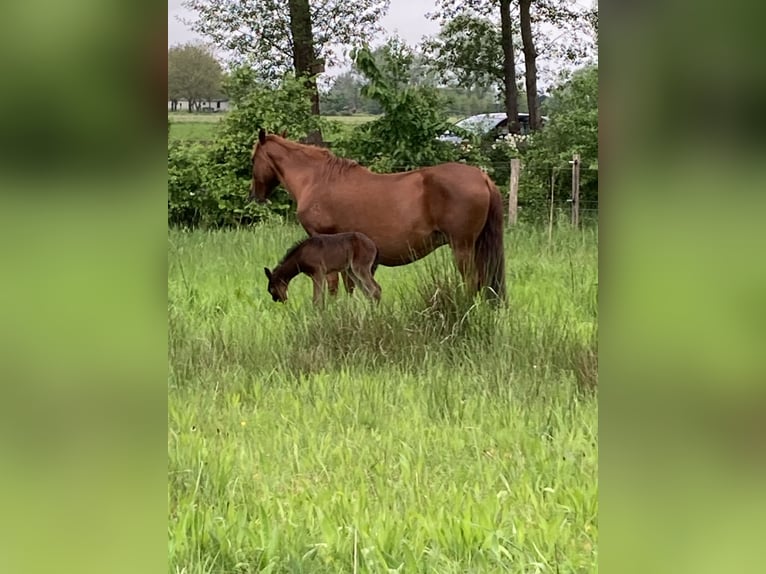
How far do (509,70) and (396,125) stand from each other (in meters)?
1.45

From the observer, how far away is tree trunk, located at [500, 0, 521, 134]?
7375 mm

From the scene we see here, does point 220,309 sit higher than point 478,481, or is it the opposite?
point 220,309

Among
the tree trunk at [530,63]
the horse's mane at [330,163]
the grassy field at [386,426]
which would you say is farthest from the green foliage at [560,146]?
the horse's mane at [330,163]

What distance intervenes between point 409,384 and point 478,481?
0.92m

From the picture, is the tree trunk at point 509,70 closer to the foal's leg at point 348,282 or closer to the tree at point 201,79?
the tree at point 201,79

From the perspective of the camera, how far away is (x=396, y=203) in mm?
4266

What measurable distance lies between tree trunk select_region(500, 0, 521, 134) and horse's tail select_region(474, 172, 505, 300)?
142 inches

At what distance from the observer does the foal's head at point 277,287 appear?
406 centimetres

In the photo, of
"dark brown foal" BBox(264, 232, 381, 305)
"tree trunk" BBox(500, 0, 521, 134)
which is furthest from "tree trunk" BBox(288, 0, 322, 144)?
"dark brown foal" BBox(264, 232, 381, 305)

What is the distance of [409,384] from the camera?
2842mm

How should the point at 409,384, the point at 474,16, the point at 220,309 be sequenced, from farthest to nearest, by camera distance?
the point at 474,16
the point at 220,309
the point at 409,384

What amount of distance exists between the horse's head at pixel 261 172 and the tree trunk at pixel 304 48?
243 centimetres
